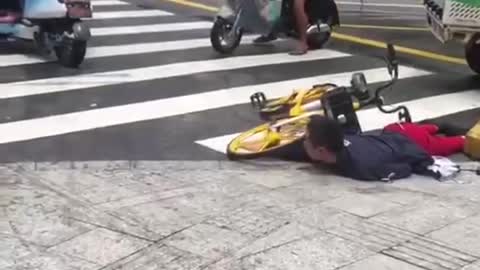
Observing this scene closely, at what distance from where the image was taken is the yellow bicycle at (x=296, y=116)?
724 cm

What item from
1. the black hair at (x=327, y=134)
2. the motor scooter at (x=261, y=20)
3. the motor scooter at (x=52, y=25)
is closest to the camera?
the black hair at (x=327, y=134)

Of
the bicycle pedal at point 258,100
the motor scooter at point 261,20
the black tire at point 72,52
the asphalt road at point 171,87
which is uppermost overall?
the motor scooter at point 261,20

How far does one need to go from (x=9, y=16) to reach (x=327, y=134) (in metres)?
5.22

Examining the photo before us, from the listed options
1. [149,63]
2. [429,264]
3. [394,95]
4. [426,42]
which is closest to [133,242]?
[429,264]

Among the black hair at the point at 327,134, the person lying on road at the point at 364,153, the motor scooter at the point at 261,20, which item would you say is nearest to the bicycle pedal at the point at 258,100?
the person lying on road at the point at 364,153

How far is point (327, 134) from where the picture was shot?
6.53 metres

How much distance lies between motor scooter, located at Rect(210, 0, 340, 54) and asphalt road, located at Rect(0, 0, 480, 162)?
0.26m

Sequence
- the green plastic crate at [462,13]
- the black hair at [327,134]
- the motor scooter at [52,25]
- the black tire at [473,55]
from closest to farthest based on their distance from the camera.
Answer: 1. the black hair at [327,134]
2. the green plastic crate at [462,13]
3. the motor scooter at [52,25]
4. the black tire at [473,55]

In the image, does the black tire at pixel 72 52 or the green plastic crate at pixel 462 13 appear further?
the black tire at pixel 72 52

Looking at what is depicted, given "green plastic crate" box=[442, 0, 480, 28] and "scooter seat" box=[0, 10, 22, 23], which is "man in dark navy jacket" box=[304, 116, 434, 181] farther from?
"scooter seat" box=[0, 10, 22, 23]

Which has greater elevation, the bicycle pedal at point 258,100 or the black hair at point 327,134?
the black hair at point 327,134

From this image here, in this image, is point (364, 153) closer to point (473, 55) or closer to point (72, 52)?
point (473, 55)

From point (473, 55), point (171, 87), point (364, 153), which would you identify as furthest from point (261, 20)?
point (364, 153)

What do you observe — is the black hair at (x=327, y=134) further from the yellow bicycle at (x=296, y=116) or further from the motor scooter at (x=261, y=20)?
the motor scooter at (x=261, y=20)
